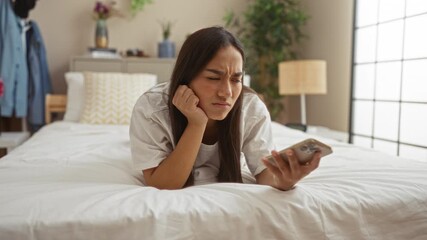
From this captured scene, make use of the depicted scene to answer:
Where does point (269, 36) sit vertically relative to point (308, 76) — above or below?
above

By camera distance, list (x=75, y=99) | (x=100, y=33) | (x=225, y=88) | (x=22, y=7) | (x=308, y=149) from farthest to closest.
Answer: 1. (x=100, y=33)
2. (x=22, y=7)
3. (x=75, y=99)
4. (x=225, y=88)
5. (x=308, y=149)

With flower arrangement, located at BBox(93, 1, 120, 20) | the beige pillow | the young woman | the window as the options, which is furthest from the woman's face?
flower arrangement, located at BBox(93, 1, 120, 20)

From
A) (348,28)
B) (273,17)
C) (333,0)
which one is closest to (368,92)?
(348,28)

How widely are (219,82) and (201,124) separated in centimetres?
12

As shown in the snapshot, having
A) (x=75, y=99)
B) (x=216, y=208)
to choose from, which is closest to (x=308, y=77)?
(x=75, y=99)

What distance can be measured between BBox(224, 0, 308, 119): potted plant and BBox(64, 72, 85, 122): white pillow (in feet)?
4.74

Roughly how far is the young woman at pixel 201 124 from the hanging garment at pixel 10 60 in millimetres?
2078

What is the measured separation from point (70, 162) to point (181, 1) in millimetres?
2682

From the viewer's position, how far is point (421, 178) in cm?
86

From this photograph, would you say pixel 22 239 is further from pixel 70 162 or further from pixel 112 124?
pixel 112 124

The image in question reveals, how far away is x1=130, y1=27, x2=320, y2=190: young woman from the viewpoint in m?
0.85

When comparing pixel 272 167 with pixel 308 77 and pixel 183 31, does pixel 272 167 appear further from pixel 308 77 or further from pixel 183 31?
pixel 183 31

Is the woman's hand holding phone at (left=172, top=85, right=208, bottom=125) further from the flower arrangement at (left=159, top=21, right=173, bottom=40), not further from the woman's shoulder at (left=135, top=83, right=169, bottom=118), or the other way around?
the flower arrangement at (left=159, top=21, right=173, bottom=40)

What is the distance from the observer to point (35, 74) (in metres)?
2.84
